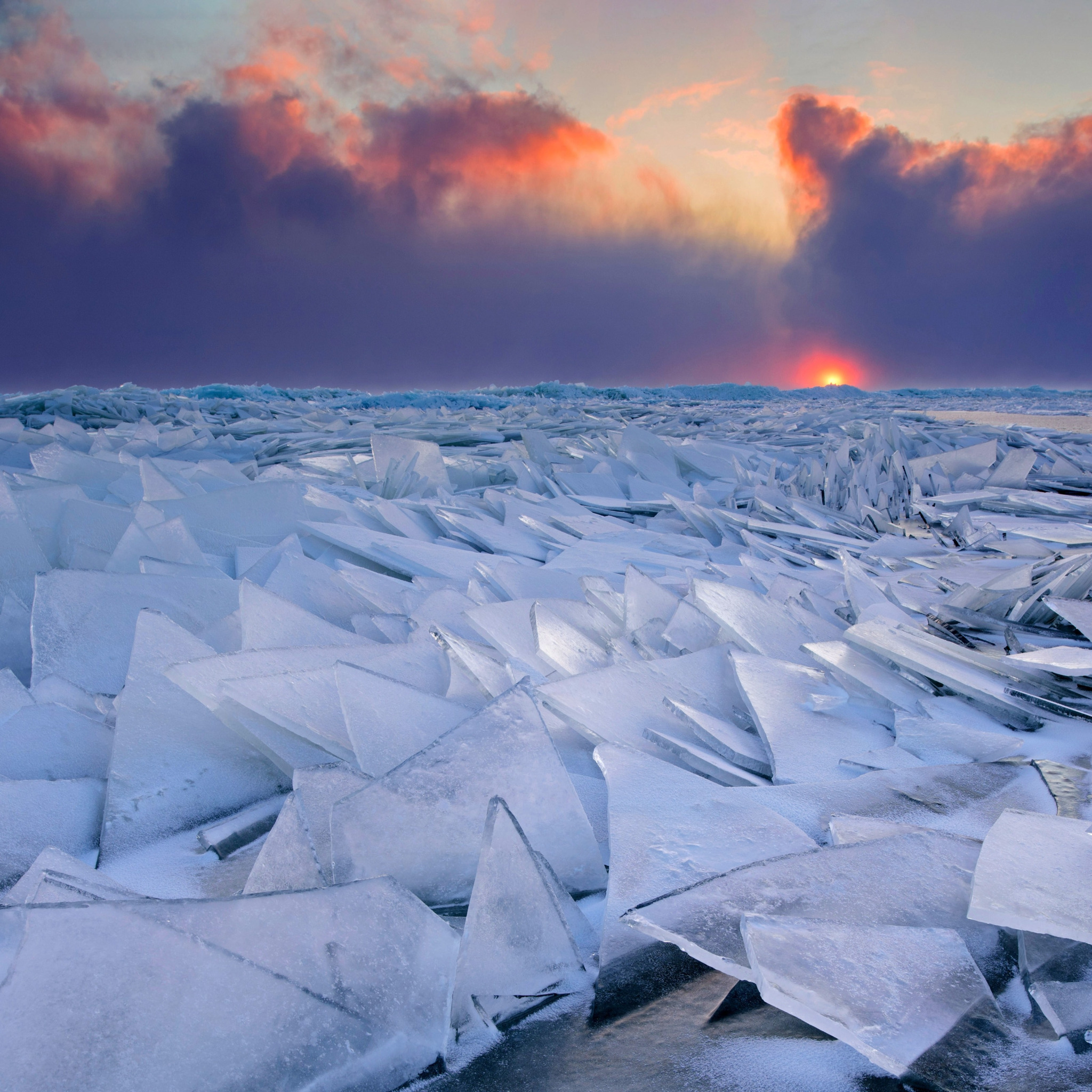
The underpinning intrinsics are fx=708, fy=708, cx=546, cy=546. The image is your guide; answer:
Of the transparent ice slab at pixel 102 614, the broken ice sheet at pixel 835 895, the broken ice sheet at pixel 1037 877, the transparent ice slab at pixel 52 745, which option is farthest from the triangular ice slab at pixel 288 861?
the transparent ice slab at pixel 102 614

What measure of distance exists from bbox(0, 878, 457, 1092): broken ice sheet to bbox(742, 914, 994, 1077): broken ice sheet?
0.23 meters

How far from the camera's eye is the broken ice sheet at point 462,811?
1.98 feet

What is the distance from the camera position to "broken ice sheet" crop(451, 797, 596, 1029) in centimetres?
50

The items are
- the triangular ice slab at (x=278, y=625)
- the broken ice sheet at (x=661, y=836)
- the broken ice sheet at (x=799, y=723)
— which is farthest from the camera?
the triangular ice slab at (x=278, y=625)

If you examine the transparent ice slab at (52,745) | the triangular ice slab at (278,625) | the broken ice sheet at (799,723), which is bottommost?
the transparent ice slab at (52,745)

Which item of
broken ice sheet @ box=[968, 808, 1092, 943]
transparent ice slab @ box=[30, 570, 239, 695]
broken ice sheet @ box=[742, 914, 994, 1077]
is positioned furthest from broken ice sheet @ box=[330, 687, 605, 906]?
transparent ice slab @ box=[30, 570, 239, 695]

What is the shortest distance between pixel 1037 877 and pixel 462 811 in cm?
45

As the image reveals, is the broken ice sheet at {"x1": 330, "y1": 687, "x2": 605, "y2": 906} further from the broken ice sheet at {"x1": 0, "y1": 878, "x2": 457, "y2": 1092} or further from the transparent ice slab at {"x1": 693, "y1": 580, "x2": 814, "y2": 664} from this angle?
the transparent ice slab at {"x1": 693, "y1": 580, "x2": 814, "y2": 664}

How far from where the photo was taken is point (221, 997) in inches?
17.0

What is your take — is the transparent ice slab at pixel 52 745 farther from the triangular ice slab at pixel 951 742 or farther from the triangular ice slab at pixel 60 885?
the triangular ice slab at pixel 951 742

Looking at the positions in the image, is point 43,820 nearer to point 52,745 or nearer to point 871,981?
point 52,745

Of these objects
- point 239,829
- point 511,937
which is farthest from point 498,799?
point 239,829

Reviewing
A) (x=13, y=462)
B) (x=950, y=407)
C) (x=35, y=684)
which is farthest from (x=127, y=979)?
(x=950, y=407)

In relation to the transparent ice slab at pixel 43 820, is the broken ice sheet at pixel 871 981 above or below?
above
